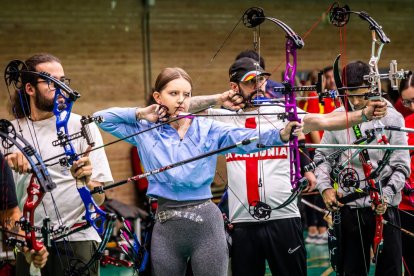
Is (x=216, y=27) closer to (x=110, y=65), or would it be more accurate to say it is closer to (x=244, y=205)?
(x=110, y=65)

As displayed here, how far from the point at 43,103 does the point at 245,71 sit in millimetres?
1095

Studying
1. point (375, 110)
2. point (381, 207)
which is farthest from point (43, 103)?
point (381, 207)

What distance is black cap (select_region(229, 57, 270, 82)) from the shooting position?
3.99 metres

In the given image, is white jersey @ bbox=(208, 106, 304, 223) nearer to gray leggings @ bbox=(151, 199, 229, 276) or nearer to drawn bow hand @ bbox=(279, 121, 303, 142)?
gray leggings @ bbox=(151, 199, 229, 276)

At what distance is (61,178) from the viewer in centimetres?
358

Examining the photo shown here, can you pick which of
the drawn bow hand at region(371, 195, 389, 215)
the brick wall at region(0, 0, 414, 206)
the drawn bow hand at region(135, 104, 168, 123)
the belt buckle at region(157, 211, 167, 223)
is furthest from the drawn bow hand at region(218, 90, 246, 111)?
the brick wall at region(0, 0, 414, 206)

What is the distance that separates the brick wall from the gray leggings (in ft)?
14.1

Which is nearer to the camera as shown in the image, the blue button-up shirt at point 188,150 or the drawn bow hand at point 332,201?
the blue button-up shirt at point 188,150

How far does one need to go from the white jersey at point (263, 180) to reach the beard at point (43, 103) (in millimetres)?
873

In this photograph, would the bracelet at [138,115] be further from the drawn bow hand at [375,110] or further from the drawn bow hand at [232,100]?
the drawn bow hand at [375,110]

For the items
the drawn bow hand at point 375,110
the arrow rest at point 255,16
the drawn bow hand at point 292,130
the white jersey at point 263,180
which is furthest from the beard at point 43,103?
the drawn bow hand at point 375,110

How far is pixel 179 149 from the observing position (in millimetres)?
3477

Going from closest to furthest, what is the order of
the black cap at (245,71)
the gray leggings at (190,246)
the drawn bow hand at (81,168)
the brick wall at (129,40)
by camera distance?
the drawn bow hand at (81,168), the gray leggings at (190,246), the black cap at (245,71), the brick wall at (129,40)

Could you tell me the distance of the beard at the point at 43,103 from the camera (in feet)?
11.8
